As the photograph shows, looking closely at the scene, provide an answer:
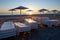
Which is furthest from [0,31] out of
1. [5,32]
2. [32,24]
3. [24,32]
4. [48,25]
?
[48,25]

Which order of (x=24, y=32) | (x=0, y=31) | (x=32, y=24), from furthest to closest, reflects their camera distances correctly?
(x=32, y=24) → (x=24, y=32) → (x=0, y=31)

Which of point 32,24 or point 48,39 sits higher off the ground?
point 32,24

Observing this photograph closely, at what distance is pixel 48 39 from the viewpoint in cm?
509

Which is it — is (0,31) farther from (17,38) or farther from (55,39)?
(55,39)

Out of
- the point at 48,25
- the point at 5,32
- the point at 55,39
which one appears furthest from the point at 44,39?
the point at 48,25

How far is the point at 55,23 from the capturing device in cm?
824

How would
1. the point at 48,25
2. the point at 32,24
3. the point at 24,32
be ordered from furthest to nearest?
1. the point at 48,25
2. the point at 32,24
3. the point at 24,32

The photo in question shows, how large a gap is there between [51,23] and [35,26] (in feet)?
5.95

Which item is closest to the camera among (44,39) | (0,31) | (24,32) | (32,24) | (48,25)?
(0,31)

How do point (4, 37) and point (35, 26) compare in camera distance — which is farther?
point (35, 26)

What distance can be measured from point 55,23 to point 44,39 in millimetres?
3459

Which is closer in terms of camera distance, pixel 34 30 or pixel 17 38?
pixel 17 38

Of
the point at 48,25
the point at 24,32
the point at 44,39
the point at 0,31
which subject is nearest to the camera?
the point at 0,31

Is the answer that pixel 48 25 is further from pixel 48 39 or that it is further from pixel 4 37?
pixel 4 37
